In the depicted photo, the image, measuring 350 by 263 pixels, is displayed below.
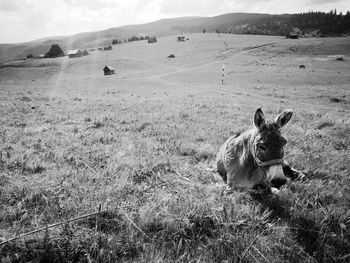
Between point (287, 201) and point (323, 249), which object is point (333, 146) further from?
point (323, 249)

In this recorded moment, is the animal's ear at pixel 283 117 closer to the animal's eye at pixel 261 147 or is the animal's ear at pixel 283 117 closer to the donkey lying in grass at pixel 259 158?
the donkey lying in grass at pixel 259 158

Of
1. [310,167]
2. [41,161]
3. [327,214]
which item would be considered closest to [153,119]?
[41,161]

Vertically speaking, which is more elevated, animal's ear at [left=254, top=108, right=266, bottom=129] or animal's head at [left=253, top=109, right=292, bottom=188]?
animal's ear at [left=254, top=108, right=266, bottom=129]

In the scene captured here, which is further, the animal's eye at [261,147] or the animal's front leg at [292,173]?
the animal's front leg at [292,173]

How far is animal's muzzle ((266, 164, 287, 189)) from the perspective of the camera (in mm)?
3627

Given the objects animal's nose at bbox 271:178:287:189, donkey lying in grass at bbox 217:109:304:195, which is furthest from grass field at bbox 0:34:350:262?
animal's nose at bbox 271:178:287:189

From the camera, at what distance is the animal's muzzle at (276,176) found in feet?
11.9

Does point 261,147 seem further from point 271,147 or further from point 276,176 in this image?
point 276,176

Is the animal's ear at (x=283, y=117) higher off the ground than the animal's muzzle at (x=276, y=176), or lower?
higher

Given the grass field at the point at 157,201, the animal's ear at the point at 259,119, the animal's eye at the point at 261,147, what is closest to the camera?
the grass field at the point at 157,201

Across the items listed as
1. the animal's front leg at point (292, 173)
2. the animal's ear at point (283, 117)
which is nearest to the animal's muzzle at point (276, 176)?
the animal's ear at point (283, 117)

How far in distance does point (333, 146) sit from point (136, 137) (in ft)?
23.9

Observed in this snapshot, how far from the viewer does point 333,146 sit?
7797mm

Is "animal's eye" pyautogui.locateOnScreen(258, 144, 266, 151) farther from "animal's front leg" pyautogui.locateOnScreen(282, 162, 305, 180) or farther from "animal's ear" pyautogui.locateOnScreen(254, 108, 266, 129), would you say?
"animal's front leg" pyautogui.locateOnScreen(282, 162, 305, 180)
